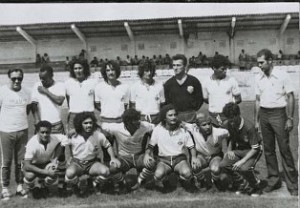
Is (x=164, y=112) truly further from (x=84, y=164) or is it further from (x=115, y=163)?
(x=84, y=164)

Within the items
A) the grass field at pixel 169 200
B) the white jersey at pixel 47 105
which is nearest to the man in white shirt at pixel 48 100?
the white jersey at pixel 47 105

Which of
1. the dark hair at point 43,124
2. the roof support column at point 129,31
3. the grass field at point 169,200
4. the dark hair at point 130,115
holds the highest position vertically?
the roof support column at point 129,31

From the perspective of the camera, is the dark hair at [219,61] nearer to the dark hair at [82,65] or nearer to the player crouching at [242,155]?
the player crouching at [242,155]

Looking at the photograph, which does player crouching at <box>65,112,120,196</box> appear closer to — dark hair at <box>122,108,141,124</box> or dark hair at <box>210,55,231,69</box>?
dark hair at <box>122,108,141,124</box>

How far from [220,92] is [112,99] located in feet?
4.69

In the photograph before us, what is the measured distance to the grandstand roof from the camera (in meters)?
15.0

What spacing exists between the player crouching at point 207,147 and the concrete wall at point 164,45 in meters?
12.8

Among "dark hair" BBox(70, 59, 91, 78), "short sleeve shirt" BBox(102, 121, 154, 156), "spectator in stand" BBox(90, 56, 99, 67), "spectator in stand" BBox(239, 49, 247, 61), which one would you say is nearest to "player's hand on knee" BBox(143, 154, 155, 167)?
"short sleeve shirt" BBox(102, 121, 154, 156)

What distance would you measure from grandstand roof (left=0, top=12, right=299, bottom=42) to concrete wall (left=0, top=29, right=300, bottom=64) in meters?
0.37

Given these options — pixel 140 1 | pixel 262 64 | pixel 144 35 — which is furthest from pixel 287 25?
pixel 140 1

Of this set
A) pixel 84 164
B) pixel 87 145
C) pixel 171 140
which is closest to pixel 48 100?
pixel 87 145

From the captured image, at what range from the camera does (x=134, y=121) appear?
4.64 m

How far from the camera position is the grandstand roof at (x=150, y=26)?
49.2ft

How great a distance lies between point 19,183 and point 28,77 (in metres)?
8.08
